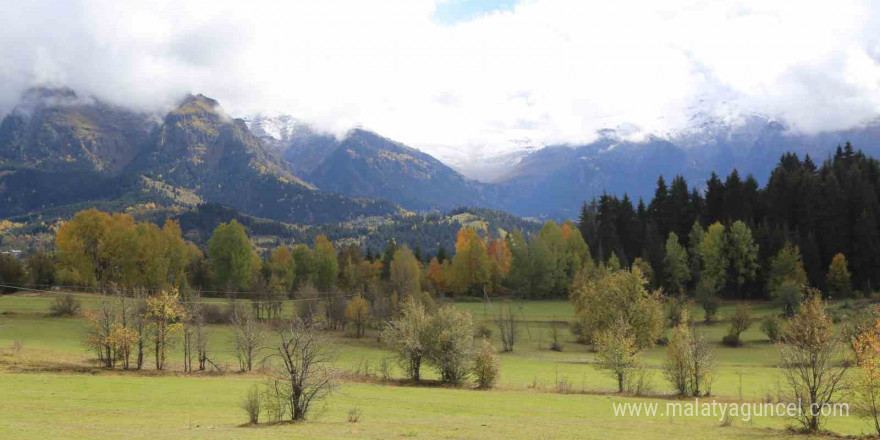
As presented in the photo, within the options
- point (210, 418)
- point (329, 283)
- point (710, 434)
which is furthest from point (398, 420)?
point (329, 283)

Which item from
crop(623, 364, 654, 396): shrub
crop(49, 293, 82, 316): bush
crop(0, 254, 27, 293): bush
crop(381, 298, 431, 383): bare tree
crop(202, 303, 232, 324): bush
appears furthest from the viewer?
crop(0, 254, 27, 293): bush

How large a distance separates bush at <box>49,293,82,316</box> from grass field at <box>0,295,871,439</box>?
41.1 ft

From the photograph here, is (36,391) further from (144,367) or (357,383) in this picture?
(357,383)


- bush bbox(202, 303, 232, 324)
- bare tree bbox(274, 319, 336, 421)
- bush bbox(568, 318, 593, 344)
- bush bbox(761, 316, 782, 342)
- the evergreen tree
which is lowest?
bush bbox(568, 318, 593, 344)

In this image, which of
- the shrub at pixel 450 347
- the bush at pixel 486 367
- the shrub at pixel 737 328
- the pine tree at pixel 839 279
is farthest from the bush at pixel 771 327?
the shrub at pixel 450 347

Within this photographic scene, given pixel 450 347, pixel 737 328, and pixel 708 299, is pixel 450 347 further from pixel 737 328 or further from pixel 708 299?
pixel 708 299

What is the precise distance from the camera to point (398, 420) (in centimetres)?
3650

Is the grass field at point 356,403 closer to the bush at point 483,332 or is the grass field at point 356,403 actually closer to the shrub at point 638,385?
the shrub at point 638,385

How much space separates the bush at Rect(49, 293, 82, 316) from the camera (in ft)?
300

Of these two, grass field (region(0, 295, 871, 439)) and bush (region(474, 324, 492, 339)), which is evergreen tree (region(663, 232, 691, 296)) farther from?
bush (region(474, 324, 492, 339))

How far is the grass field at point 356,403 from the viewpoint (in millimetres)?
31625

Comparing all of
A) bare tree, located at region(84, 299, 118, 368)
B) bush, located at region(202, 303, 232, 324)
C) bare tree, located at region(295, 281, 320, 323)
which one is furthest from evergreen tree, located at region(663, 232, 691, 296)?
bare tree, located at region(84, 299, 118, 368)

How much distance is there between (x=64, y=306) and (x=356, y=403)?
70.6 meters

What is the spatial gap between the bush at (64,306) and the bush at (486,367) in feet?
230
